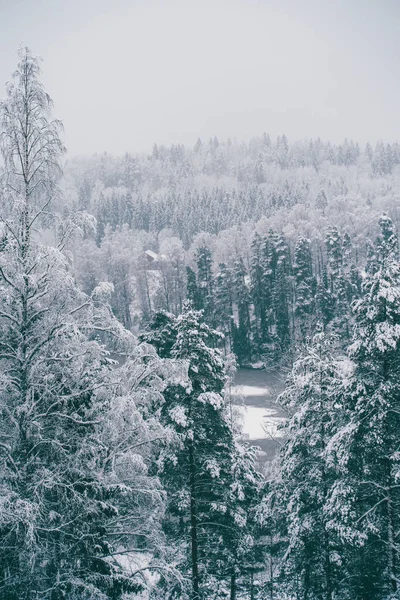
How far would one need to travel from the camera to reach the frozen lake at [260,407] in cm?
3732

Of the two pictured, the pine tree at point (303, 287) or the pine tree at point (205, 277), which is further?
the pine tree at point (205, 277)

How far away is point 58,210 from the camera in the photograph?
11.3 meters

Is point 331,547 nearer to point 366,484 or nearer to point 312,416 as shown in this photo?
point 366,484

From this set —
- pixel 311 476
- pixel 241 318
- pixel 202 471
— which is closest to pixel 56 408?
pixel 202 471

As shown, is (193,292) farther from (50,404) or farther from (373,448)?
(50,404)

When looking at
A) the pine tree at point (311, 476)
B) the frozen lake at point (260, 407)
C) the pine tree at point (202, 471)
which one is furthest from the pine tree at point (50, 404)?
the frozen lake at point (260, 407)

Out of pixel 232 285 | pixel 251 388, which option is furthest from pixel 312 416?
pixel 232 285

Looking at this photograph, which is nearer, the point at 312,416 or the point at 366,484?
the point at 366,484

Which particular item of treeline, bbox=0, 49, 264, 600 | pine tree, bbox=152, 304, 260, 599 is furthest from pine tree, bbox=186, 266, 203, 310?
treeline, bbox=0, 49, 264, 600

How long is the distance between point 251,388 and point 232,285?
20708 millimetres

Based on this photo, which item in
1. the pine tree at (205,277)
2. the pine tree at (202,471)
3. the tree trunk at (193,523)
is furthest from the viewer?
the pine tree at (205,277)

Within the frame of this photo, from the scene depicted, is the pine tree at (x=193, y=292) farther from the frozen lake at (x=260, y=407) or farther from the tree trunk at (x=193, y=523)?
the tree trunk at (x=193, y=523)

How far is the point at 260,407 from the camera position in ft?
162

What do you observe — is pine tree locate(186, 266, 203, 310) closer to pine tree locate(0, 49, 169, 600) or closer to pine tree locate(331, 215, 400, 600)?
pine tree locate(331, 215, 400, 600)
